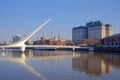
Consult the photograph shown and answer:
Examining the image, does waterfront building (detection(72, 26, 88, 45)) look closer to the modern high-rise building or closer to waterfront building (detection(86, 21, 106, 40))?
the modern high-rise building

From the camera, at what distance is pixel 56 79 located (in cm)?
884

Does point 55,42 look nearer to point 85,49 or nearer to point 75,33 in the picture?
point 75,33

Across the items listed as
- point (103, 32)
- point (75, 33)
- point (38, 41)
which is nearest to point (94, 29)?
point (103, 32)

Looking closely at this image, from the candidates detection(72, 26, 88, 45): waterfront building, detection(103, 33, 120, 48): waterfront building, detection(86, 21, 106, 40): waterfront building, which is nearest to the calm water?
detection(103, 33, 120, 48): waterfront building

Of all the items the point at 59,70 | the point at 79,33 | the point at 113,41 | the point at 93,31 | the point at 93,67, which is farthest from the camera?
the point at 79,33

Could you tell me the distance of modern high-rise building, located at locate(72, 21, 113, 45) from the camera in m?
61.9

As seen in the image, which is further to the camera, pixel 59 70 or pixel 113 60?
pixel 113 60

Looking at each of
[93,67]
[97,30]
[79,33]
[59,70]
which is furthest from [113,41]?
[59,70]

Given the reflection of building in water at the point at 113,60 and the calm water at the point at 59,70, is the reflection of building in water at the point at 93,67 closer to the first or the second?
the calm water at the point at 59,70

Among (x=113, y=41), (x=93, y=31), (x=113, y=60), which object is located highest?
(x=93, y=31)

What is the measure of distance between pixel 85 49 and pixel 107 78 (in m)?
34.3

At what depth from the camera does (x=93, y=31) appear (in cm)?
6406

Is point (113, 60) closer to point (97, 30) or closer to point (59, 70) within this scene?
point (59, 70)

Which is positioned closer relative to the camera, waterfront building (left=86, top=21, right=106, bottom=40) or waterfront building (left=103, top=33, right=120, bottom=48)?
waterfront building (left=103, top=33, right=120, bottom=48)
